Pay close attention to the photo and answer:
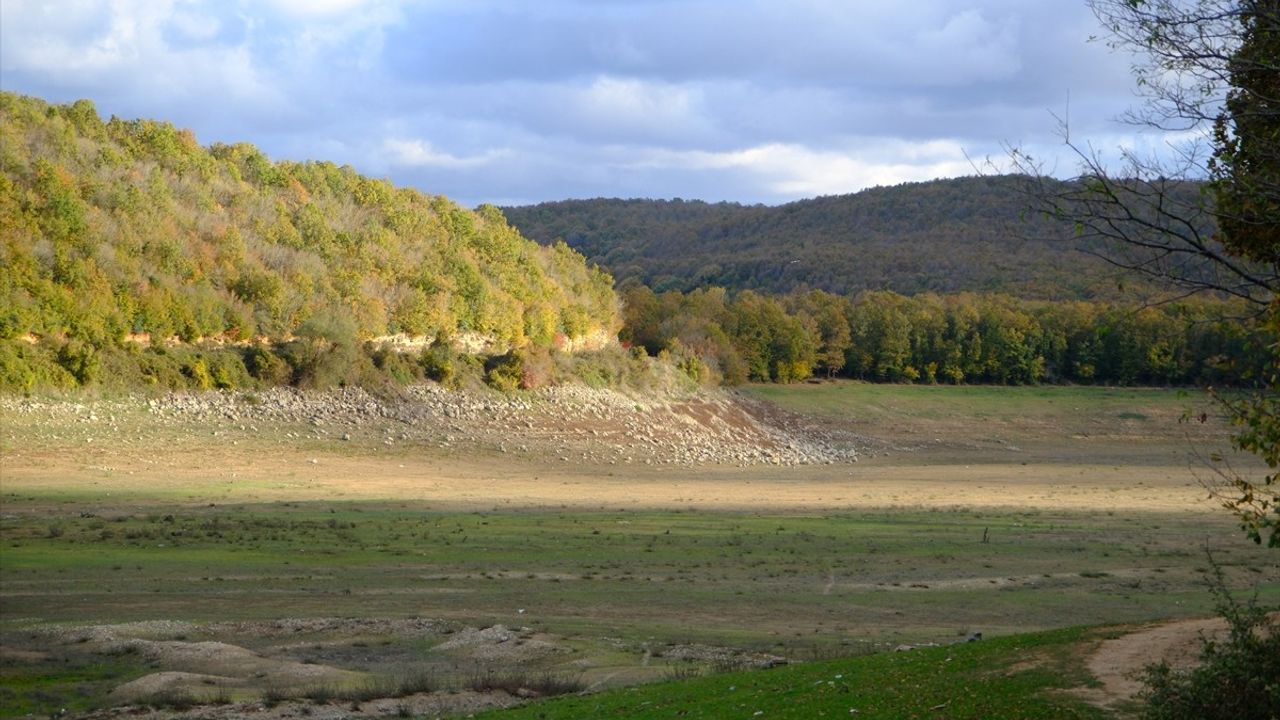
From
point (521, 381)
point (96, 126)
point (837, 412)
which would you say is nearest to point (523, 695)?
point (521, 381)

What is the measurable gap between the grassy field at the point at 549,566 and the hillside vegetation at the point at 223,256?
6442mm

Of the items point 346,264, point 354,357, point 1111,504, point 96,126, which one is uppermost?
point 96,126

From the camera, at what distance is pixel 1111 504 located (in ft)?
153

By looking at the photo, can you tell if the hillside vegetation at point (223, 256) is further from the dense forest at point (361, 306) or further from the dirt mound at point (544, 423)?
the dirt mound at point (544, 423)

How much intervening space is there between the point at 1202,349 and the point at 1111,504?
44.2 meters

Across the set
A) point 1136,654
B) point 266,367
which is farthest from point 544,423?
point 1136,654

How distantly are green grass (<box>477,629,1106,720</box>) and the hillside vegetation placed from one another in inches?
1545

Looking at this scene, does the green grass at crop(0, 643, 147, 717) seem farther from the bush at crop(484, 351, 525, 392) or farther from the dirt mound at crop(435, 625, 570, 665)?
the bush at crop(484, 351, 525, 392)

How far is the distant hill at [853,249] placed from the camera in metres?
145

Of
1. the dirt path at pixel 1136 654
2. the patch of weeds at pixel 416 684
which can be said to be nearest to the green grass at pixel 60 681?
the patch of weeds at pixel 416 684

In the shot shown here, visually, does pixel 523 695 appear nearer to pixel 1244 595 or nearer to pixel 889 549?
pixel 1244 595

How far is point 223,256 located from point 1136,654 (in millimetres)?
55998

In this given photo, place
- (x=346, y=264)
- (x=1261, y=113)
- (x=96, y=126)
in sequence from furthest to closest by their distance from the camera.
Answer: (x=346, y=264) → (x=96, y=126) → (x=1261, y=113)

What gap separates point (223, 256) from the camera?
205 ft
